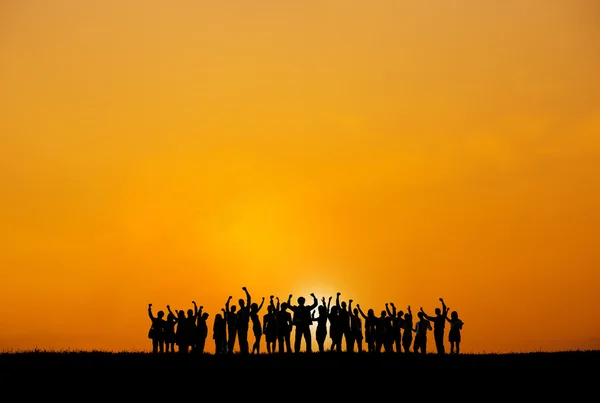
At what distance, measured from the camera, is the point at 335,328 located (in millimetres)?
38344

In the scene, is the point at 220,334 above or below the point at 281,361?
above

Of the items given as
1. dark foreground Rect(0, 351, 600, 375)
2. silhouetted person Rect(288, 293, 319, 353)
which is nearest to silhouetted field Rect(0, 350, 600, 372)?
dark foreground Rect(0, 351, 600, 375)

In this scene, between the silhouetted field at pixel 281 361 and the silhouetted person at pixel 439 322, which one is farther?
the silhouetted person at pixel 439 322

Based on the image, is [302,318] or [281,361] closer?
[281,361]

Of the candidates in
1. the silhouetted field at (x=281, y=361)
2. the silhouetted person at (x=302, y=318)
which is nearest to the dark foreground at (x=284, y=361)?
the silhouetted field at (x=281, y=361)

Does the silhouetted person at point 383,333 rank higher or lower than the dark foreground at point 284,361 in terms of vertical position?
higher

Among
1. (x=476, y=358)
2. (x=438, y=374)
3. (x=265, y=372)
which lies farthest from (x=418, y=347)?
(x=265, y=372)

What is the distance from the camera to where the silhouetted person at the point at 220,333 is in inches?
1489

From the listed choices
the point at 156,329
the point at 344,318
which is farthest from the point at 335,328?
the point at 156,329

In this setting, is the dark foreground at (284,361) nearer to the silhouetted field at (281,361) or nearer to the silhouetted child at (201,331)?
the silhouetted field at (281,361)

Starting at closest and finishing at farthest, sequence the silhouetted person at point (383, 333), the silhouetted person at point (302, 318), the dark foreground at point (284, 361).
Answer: the dark foreground at point (284, 361) → the silhouetted person at point (302, 318) → the silhouetted person at point (383, 333)

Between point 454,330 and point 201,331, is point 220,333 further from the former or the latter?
point 454,330

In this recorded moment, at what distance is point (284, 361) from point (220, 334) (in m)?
6.62

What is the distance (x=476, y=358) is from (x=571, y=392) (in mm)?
5914
